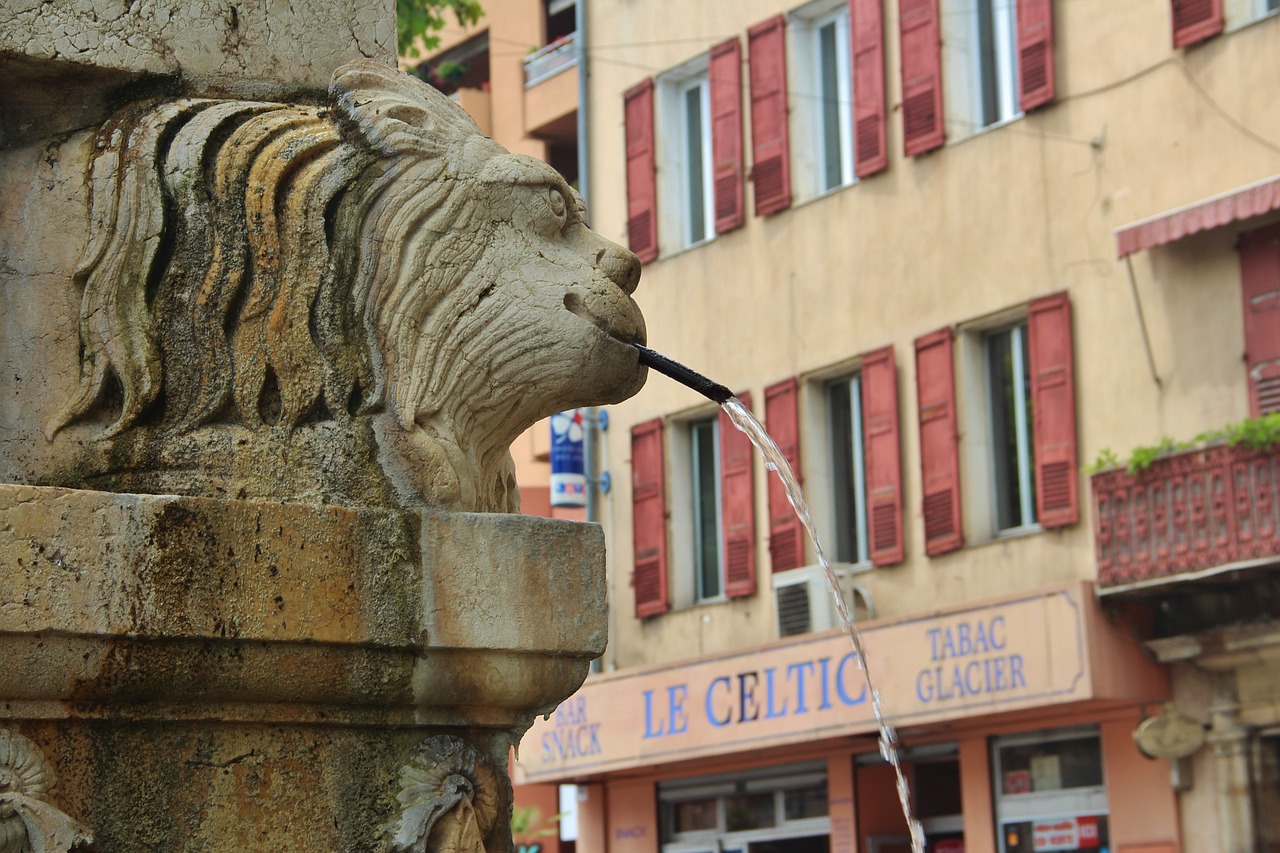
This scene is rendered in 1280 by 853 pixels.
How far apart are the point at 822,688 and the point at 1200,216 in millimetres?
5301

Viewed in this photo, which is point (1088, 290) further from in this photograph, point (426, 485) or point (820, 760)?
point (426, 485)

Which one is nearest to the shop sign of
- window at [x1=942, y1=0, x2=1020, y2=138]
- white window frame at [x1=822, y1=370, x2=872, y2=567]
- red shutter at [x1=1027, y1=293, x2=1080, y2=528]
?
red shutter at [x1=1027, y1=293, x2=1080, y2=528]

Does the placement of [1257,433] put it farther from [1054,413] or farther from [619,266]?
[619,266]

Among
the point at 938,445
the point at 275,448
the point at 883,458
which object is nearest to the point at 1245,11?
the point at 938,445

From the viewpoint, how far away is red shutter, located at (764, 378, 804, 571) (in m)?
22.2

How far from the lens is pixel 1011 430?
20297 millimetres

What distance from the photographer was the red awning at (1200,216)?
1728 centimetres

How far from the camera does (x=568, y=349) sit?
12.3 ft

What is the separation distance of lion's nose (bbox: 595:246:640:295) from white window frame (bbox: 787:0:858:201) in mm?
18659

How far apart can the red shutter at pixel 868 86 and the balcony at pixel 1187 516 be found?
457cm

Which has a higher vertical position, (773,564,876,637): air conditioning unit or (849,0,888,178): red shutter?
(849,0,888,178): red shutter

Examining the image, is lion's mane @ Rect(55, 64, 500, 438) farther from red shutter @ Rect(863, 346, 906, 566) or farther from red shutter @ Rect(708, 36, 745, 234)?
red shutter @ Rect(708, 36, 745, 234)

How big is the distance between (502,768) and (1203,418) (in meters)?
14.9

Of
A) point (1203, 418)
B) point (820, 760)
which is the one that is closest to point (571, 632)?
point (1203, 418)
